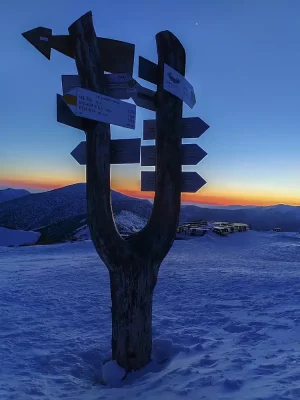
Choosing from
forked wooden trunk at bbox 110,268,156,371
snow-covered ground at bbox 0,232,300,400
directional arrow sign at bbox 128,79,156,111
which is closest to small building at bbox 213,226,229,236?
snow-covered ground at bbox 0,232,300,400

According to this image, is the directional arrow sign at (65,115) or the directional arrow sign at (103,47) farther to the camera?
the directional arrow sign at (103,47)

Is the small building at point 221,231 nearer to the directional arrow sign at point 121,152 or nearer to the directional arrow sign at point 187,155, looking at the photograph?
the directional arrow sign at point 187,155

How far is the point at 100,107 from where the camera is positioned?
153 inches

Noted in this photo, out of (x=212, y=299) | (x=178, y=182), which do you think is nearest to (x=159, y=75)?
(x=178, y=182)

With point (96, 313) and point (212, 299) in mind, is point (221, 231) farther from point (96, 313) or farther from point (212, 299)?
point (96, 313)

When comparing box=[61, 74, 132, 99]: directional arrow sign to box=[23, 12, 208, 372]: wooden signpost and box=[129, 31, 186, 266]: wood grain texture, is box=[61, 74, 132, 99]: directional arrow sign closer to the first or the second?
box=[23, 12, 208, 372]: wooden signpost

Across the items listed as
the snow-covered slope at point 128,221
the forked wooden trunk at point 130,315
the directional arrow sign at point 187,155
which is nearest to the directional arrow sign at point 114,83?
the directional arrow sign at point 187,155

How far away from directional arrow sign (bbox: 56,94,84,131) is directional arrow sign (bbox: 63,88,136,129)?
0.73 ft

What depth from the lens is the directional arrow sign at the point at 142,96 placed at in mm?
4092

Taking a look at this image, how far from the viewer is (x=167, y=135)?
14.2 feet

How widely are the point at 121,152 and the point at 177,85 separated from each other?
126 centimetres

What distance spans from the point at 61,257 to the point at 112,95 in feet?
34.4

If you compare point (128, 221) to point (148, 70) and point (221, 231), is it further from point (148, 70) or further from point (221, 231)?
point (148, 70)

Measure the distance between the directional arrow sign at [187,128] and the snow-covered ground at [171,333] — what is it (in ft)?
9.60
